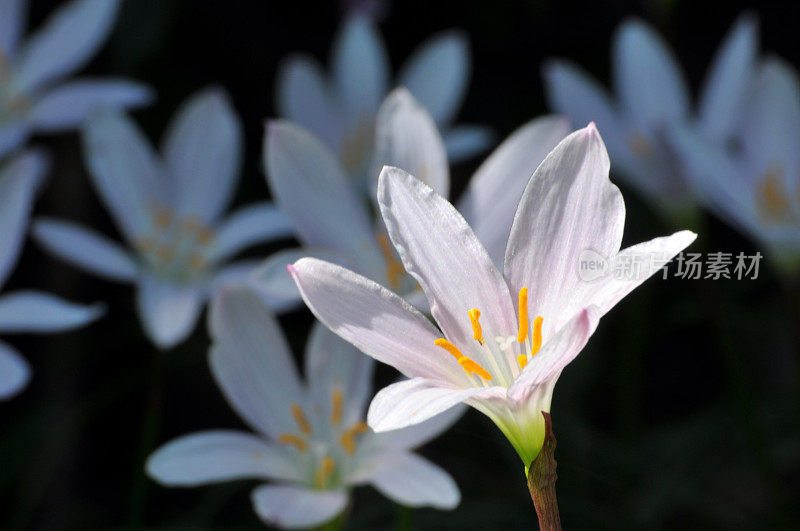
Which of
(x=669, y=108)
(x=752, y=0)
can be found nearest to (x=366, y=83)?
(x=669, y=108)

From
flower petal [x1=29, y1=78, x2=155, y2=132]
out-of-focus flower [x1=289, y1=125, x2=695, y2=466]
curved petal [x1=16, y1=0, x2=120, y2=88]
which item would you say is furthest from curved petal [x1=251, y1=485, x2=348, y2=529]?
curved petal [x1=16, y1=0, x2=120, y2=88]

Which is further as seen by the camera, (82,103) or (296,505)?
(82,103)

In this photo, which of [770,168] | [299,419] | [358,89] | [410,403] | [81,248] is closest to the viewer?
[410,403]

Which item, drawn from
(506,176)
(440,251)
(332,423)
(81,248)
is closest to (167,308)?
(81,248)

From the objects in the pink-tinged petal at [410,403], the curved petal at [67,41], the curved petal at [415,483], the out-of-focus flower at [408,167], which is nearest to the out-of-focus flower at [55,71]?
the curved petal at [67,41]

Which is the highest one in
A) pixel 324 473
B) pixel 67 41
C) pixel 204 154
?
pixel 67 41

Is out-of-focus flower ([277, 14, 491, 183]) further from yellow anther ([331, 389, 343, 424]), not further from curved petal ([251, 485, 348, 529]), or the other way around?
curved petal ([251, 485, 348, 529])

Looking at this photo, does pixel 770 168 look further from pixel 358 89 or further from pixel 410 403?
pixel 410 403
